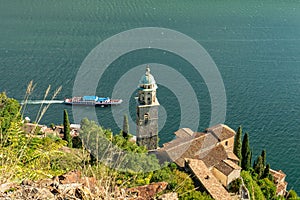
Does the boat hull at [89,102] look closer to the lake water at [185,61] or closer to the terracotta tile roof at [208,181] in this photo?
the lake water at [185,61]

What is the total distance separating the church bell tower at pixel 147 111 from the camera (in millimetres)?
21828

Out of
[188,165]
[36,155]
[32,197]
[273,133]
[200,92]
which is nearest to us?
[32,197]

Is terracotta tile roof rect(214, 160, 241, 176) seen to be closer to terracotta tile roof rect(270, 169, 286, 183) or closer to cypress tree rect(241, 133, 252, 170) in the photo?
cypress tree rect(241, 133, 252, 170)

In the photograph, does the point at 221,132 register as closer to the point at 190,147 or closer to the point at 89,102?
the point at 190,147

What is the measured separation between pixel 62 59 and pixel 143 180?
3326 cm

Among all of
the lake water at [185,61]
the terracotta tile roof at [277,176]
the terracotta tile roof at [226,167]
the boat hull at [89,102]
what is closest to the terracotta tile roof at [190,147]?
the terracotta tile roof at [226,167]

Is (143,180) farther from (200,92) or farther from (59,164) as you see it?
(200,92)

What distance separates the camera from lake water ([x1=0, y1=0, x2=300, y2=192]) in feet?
111

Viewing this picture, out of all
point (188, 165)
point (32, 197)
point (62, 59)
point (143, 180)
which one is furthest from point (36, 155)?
point (62, 59)

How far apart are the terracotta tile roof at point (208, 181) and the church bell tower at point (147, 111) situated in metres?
5.07

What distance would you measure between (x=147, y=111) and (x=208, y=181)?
7.29 meters

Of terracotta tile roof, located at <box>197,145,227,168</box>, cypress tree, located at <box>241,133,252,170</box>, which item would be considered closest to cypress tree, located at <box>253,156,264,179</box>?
cypress tree, located at <box>241,133,252,170</box>

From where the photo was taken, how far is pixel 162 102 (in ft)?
117

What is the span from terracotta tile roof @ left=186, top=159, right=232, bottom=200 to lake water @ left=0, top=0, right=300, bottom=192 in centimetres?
1151
